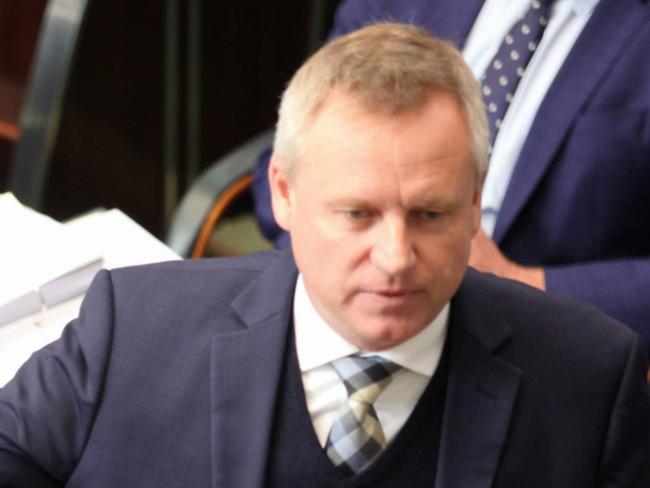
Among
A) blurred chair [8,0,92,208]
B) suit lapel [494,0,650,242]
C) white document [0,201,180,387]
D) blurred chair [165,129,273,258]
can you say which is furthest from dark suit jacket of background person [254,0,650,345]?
blurred chair [8,0,92,208]

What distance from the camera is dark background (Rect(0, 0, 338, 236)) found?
8.66ft

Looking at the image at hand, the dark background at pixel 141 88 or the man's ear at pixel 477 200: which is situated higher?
the man's ear at pixel 477 200

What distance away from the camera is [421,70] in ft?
3.99

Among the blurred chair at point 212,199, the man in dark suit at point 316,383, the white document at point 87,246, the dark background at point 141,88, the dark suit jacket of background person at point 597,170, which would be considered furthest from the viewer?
the dark background at point 141,88

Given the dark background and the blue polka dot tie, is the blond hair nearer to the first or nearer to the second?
the blue polka dot tie

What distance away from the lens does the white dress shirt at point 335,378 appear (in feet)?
4.35

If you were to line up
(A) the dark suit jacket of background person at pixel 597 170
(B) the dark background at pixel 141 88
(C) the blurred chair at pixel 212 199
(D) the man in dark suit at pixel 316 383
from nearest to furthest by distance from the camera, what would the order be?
1. (D) the man in dark suit at pixel 316 383
2. (A) the dark suit jacket of background person at pixel 597 170
3. (C) the blurred chair at pixel 212 199
4. (B) the dark background at pixel 141 88

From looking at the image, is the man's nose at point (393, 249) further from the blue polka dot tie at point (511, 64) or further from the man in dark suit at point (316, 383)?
the blue polka dot tie at point (511, 64)

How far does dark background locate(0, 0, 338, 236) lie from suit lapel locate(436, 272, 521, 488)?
1.38m

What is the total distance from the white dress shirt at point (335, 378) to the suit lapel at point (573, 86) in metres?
0.63

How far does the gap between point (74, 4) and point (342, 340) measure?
1.29 meters

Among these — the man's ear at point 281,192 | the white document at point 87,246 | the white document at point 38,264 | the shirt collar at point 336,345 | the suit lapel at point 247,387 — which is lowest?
the white document at point 87,246

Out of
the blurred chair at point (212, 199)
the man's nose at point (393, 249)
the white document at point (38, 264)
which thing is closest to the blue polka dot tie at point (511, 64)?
the blurred chair at point (212, 199)

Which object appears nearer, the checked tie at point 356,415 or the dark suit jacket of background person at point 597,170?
the checked tie at point 356,415
